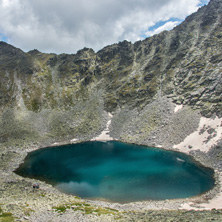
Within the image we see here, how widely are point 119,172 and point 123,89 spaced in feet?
226

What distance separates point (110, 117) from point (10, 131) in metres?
47.8

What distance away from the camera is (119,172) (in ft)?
180

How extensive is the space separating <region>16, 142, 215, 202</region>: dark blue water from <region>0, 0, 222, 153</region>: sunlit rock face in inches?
456

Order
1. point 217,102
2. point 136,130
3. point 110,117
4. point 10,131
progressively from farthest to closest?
point 110,117, point 136,130, point 10,131, point 217,102

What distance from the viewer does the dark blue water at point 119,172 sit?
143ft

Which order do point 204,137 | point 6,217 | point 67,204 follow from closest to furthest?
point 6,217, point 67,204, point 204,137

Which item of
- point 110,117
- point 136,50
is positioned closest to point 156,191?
point 110,117

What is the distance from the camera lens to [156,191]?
43000 mm

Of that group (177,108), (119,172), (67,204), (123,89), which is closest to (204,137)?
(177,108)

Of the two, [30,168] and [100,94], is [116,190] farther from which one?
[100,94]

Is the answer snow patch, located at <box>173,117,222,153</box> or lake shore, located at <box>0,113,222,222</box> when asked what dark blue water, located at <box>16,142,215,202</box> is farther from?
snow patch, located at <box>173,117,222,153</box>

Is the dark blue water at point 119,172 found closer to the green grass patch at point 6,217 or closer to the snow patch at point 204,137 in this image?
the snow patch at point 204,137

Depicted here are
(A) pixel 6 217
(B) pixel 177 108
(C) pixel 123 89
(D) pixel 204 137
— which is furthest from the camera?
(C) pixel 123 89

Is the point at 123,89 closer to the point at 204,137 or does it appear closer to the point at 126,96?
the point at 126,96
